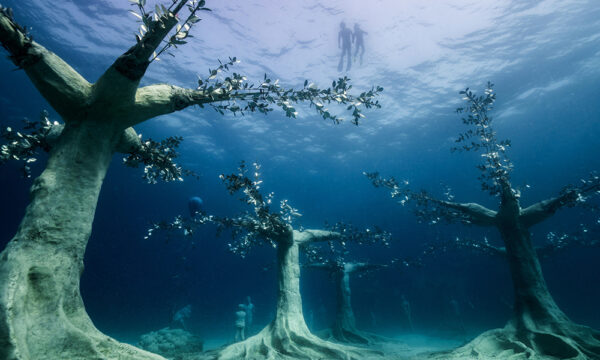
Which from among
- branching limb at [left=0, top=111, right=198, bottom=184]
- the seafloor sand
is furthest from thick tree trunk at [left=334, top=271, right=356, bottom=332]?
branching limb at [left=0, top=111, right=198, bottom=184]

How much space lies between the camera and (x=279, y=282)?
895 cm

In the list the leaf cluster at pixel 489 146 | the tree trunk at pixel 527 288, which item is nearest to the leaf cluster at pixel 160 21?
the leaf cluster at pixel 489 146

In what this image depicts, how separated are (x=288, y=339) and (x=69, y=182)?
701 centimetres

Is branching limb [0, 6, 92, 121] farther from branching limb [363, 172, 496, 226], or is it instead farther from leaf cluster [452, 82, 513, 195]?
leaf cluster [452, 82, 513, 195]

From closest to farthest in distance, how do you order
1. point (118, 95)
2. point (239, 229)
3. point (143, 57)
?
1. point (143, 57)
2. point (118, 95)
3. point (239, 229)

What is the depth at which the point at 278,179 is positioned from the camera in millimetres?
49219

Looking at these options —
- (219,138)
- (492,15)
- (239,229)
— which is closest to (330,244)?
(239,229)

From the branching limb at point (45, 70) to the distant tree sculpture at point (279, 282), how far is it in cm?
298

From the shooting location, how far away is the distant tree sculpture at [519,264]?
6.20 m

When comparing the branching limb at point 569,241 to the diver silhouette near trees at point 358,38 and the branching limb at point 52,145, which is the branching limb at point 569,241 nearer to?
the branching limb at point 52,145

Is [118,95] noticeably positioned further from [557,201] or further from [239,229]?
[557,201]

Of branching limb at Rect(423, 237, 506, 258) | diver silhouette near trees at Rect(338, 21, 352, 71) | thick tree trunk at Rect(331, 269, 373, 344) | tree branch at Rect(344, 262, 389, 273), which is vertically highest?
diver silhouette near trees at Rect(338, 21, 352, 71)

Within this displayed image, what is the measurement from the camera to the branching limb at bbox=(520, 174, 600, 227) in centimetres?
729

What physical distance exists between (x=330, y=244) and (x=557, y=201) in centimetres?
771
